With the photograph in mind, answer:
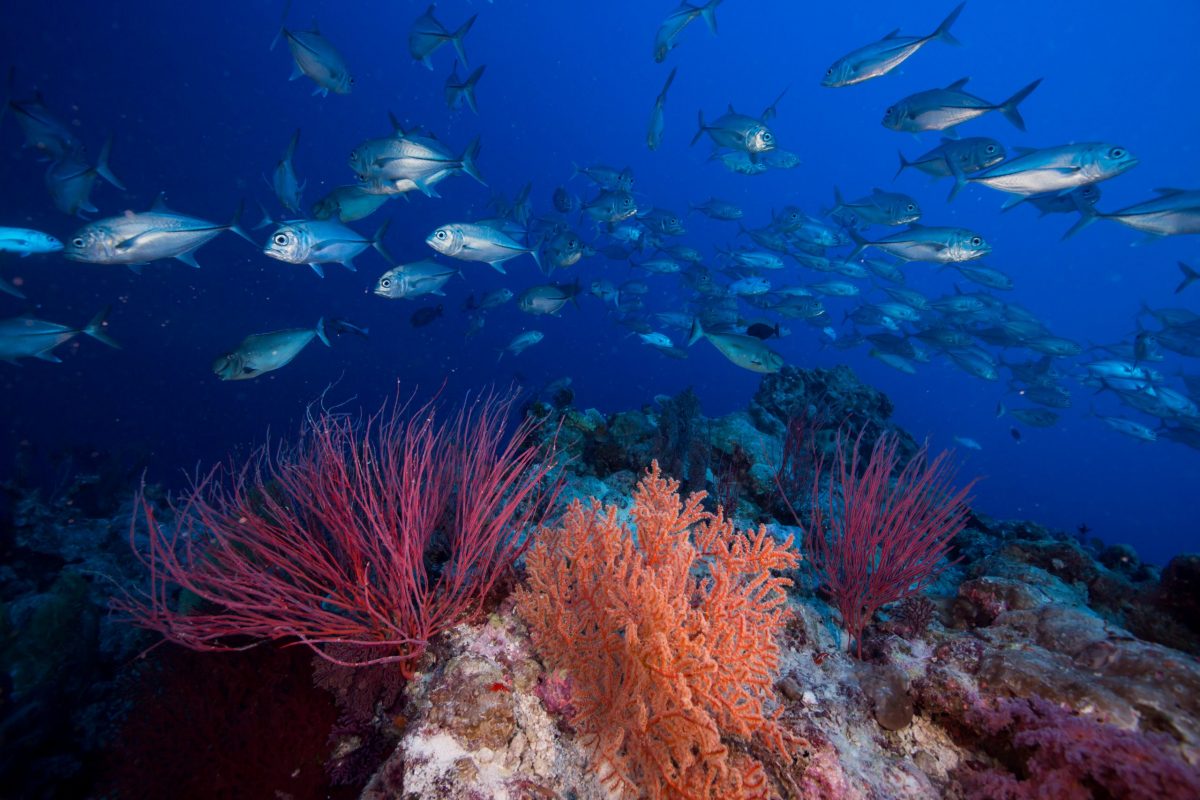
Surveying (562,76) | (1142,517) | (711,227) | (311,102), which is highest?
(562,76)

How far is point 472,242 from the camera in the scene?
230 inches

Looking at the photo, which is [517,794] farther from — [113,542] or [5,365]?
[5,365]

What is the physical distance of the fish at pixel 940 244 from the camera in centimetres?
624

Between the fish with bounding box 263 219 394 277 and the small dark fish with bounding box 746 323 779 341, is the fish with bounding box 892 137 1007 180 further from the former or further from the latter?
the fish with bounding box 263 219 394 277

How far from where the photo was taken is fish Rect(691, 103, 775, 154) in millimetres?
7828

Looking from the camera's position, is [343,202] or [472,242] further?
[343,202]

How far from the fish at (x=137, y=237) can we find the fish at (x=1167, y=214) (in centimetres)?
984

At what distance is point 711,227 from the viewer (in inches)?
3408

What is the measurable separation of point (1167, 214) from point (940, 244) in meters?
2.07

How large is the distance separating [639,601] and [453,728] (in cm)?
115

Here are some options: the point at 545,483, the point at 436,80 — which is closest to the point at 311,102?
the point at 436,80

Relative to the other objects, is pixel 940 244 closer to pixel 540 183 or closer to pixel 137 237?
pixel 137 237

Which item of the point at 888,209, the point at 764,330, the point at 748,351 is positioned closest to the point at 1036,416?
the point at 888,209

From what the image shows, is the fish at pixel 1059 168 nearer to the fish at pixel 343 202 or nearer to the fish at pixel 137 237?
the fish at pixel 343 202
